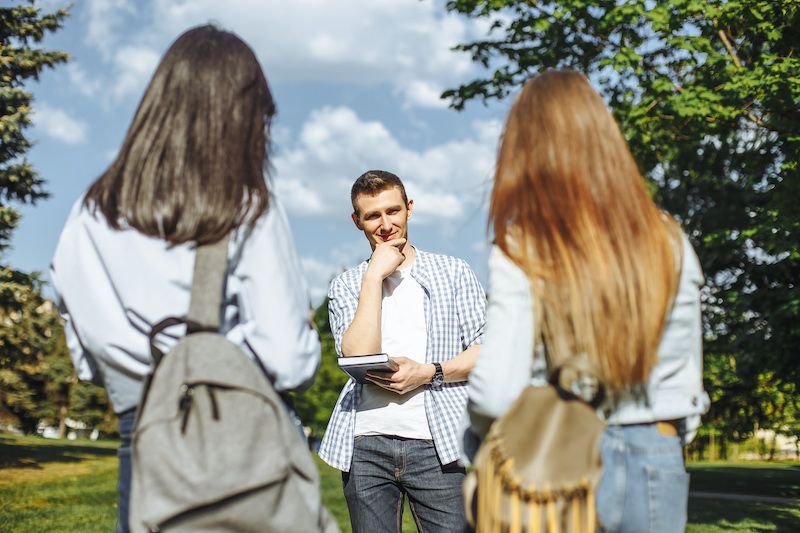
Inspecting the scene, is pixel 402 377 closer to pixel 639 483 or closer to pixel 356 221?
pixel 356 221

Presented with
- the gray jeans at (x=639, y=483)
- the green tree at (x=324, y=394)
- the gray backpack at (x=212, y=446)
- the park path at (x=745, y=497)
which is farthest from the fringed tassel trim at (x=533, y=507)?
the green tree at (x=324, y=394)

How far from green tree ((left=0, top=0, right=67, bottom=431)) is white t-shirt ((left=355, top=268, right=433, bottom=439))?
15911mm

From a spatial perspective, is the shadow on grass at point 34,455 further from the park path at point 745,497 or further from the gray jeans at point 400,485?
the gray jeans at point 400,485

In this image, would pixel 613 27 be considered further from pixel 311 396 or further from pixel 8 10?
pixel 311 396

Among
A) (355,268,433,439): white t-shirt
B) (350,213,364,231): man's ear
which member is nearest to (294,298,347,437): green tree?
(350,213,364,231): man's ear

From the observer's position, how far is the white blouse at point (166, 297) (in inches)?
88.9

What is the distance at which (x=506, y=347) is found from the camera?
224cm

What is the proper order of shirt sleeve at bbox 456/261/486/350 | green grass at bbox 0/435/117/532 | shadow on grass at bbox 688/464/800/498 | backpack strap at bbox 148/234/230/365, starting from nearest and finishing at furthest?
backpack strap at bbox 148/234/230/365 < shirt sleeve at bbox 456/261/486/350 < green grass at bbox 0/435/117/532 < shadow on grass at bbox 688/464/800/498

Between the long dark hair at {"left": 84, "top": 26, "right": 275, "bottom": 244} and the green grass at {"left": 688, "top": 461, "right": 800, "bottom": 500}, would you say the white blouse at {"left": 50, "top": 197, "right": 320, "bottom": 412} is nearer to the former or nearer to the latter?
the long dark hair at {"left": 84, "top": 26, "right": 275, "bottom": 244}

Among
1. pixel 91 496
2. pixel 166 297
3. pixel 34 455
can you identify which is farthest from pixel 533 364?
pixel 34 455

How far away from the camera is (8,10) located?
19.5 metres

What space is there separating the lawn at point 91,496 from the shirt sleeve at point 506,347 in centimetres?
825

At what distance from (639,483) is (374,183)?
7.15 ft

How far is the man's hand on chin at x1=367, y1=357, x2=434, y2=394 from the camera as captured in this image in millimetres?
3617
